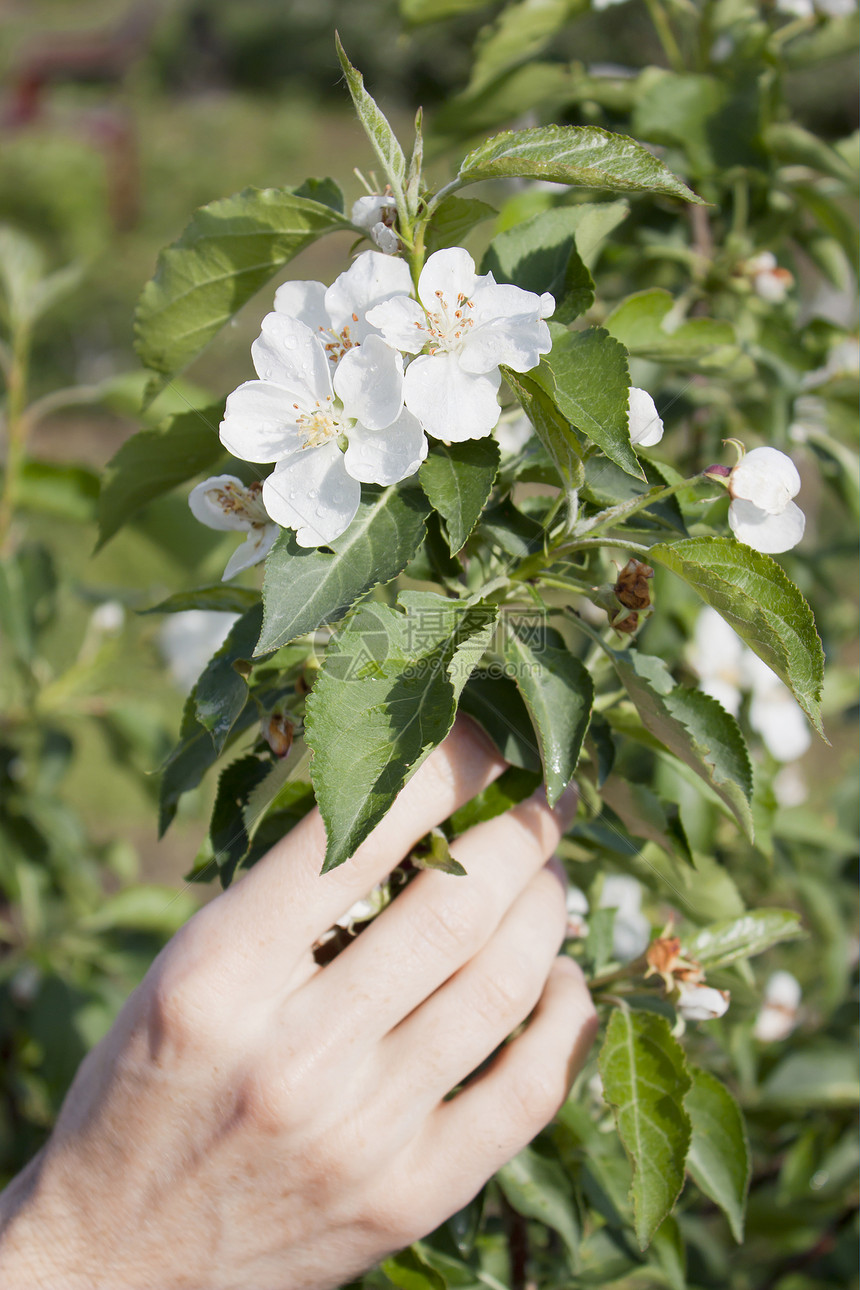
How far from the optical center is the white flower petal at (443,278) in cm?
70

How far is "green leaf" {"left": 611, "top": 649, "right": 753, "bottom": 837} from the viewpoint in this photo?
2.43ft

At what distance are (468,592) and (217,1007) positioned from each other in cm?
38

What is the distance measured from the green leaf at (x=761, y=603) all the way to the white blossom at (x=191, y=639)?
3.87ft

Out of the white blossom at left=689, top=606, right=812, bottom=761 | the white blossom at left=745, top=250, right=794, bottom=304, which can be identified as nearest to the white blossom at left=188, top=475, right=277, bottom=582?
the white blossom at left=689, top=606, right=812, bottom=761

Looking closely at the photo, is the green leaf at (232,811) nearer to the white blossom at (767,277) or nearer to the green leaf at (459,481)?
the green leaf at (459,481)

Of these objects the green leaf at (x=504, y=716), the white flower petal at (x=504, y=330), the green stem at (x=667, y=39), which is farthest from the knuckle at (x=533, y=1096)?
the green stem at (x=667, y=39)

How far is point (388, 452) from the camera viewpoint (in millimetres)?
695

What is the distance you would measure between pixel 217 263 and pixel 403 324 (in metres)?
0.23

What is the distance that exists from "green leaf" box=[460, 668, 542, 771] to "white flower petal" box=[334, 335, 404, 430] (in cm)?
25

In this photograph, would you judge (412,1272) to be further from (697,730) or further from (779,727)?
(779,727)

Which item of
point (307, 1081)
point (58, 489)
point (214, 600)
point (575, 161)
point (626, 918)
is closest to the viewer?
point (575, 161)

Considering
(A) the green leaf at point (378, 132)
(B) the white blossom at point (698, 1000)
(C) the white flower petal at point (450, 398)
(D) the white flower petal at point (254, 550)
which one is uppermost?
(A) the green leaf at point (378, 132)

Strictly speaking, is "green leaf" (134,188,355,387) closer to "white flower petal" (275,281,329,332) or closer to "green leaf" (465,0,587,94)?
"white flower petal" (275,281,329,332)

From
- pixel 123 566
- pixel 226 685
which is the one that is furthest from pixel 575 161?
pixel 123 566
